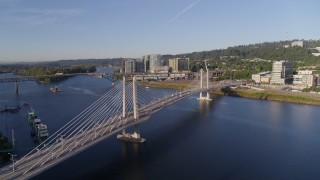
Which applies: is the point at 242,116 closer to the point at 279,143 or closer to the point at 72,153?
the point at 279,143

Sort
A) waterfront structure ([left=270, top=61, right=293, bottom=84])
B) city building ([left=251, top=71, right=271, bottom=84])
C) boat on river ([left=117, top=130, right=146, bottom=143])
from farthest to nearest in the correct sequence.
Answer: city building ([left=251, top=71, right=271, bottom=84])
waterfront structure ([left=270, top=61, right=293, bottom=84])
boat on river ([left=117, top=130, right=146, bottom=143])

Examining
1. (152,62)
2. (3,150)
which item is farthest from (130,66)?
(3,150)

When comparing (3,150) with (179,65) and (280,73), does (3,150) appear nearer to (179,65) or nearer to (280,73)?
(280,73)

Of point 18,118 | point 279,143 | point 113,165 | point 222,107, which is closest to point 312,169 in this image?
point 279,143

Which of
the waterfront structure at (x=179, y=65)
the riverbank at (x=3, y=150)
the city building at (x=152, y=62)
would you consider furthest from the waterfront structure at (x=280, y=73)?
the riverbank at (x=3, y=150)

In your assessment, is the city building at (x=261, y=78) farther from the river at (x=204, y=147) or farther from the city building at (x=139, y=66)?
the city building at (x=139, y=66)

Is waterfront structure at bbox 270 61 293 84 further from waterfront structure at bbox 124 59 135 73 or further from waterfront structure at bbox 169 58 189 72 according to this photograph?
waterfront structure at bbox 124 59 135 73

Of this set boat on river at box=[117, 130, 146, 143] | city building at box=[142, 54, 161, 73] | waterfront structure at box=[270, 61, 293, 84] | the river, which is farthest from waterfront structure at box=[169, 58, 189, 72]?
boat on river at box=[117, 130, 146, 143]
